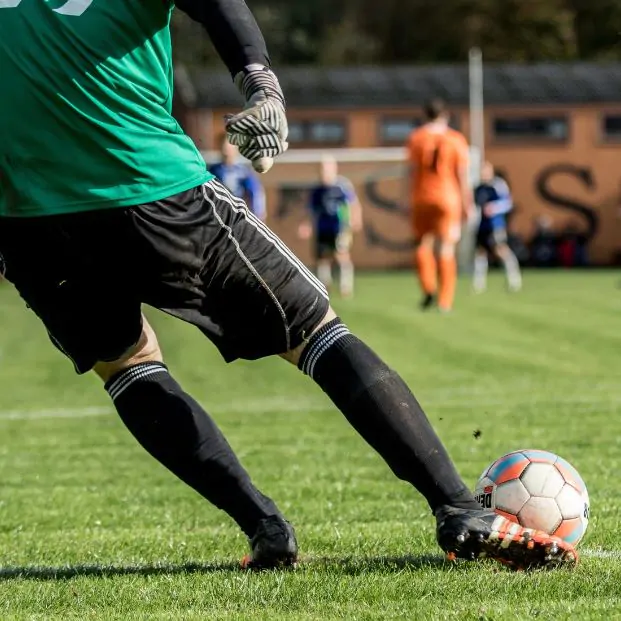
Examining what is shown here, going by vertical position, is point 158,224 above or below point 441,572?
above

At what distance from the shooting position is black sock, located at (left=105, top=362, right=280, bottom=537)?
11.6 ft

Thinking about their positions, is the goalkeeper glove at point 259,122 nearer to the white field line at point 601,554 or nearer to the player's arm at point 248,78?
the player's arm at point 248,78

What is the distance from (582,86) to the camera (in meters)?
A: 41.4

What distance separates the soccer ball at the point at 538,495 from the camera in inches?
141

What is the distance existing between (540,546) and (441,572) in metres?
0.25

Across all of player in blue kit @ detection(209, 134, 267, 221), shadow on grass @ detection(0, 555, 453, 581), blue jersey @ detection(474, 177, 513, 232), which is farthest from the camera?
blue jersey @ detection(474, 177, 513, 232)

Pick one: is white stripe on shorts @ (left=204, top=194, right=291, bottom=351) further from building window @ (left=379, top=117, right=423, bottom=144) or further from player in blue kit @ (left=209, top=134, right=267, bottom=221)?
building window @ (left=379, top=117, right=423, bottom=144)

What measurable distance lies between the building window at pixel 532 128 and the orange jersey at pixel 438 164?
26.0 m

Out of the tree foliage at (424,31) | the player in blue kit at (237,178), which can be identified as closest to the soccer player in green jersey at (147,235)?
the player in blue kit at (237,178)

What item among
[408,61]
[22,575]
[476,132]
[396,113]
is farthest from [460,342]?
[408,61]

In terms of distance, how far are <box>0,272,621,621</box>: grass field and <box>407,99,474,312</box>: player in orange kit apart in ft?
9.87

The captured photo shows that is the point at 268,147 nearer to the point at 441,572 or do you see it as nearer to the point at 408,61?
the point at 441,572

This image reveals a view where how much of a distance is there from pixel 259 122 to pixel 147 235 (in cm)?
47

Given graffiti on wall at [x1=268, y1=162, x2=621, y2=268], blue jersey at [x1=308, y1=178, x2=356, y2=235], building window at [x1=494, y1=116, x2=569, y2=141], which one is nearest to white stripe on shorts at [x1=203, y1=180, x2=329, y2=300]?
blue jersey at [x1=308, y1=178, x2=356, y2=235]
